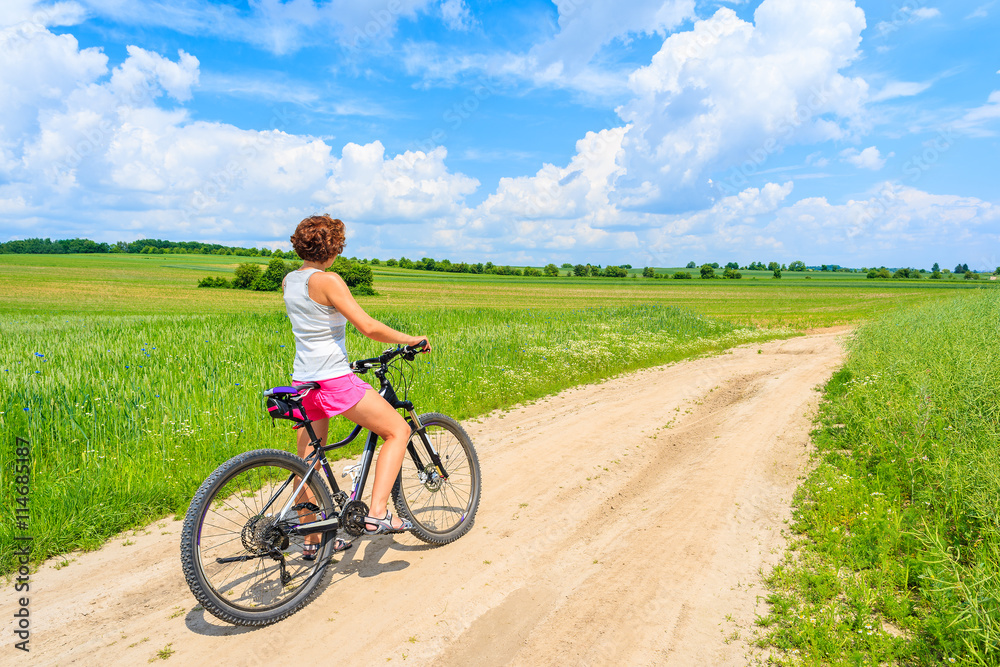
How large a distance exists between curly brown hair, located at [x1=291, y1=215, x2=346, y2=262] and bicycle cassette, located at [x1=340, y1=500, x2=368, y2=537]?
1842 millimetres

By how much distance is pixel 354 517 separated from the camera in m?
3.94

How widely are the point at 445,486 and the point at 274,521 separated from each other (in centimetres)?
175

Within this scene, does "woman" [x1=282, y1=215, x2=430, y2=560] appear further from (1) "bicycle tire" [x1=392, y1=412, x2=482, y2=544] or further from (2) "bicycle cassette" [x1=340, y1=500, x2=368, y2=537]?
(1) "bicycle tire" [x1=392, y1=412, x2=482, y2=544]

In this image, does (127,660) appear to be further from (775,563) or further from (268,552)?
(775,563)

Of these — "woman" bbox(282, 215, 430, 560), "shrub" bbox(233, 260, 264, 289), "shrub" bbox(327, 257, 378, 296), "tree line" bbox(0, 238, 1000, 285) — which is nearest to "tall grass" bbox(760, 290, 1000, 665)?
"woman" bbox(282, 215, 430, 560)

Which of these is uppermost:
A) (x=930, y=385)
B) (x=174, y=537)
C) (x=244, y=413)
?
(x=930, y=385)

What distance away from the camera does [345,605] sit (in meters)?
3.74

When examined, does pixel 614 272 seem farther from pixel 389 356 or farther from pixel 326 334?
pixel 326 334

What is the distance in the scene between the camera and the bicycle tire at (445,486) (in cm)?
466

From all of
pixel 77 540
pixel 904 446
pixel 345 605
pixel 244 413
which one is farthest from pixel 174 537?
pixel 904 446

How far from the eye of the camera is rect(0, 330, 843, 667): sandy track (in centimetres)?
327

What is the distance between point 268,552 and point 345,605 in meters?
0.68

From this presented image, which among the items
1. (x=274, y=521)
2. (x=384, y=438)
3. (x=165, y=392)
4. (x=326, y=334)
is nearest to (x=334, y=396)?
(x=326, y=334)

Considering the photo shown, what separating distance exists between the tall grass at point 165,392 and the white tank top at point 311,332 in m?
2.87
